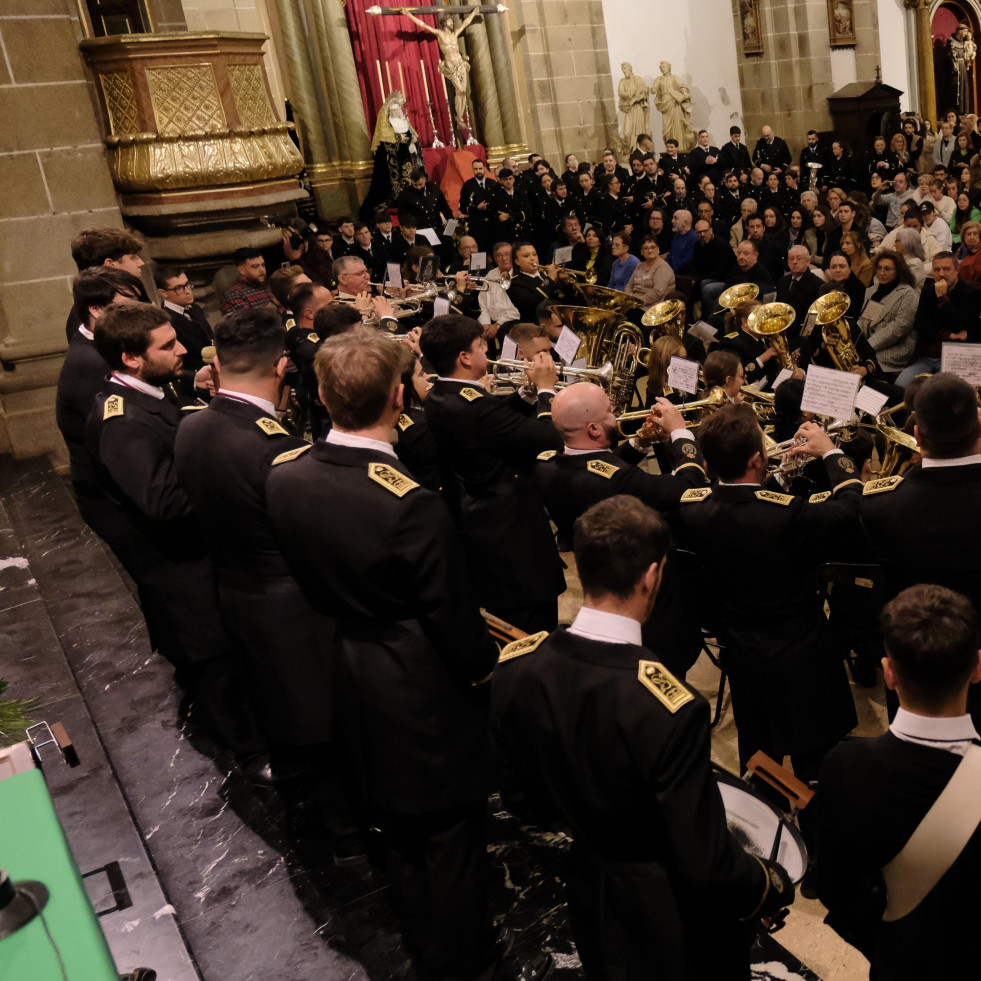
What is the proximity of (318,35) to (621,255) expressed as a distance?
701 cm

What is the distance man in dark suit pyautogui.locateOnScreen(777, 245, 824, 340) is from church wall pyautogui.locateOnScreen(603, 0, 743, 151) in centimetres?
1076

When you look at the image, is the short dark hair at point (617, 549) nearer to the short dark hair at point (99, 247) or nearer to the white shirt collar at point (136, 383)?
the white shirt collar at point (136, 383)

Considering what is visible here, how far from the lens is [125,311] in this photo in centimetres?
346

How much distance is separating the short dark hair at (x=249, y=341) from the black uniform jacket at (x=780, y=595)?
4.80 ft

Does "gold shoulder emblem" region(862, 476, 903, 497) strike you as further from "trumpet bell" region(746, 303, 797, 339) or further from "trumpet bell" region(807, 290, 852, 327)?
"trumpet bell" region(807, 290, 852, 327)

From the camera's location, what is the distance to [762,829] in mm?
2256

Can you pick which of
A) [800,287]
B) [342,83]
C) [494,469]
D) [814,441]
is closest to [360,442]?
[494,469]

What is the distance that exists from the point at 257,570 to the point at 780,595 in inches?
67.6

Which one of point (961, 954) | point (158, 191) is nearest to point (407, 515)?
point (961, 954)

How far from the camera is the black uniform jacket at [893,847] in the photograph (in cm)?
183

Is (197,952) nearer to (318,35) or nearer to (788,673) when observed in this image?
(788,673)

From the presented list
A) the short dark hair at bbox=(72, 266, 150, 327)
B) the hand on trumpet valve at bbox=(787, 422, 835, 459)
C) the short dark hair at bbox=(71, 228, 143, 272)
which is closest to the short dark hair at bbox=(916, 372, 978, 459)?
the hand on trumpet valve at bbox=(787, 422, 835, 459)

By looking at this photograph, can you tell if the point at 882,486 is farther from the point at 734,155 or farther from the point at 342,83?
the point at 734,155

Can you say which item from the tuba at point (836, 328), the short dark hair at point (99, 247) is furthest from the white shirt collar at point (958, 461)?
the short dark hair at point (99, 247)
